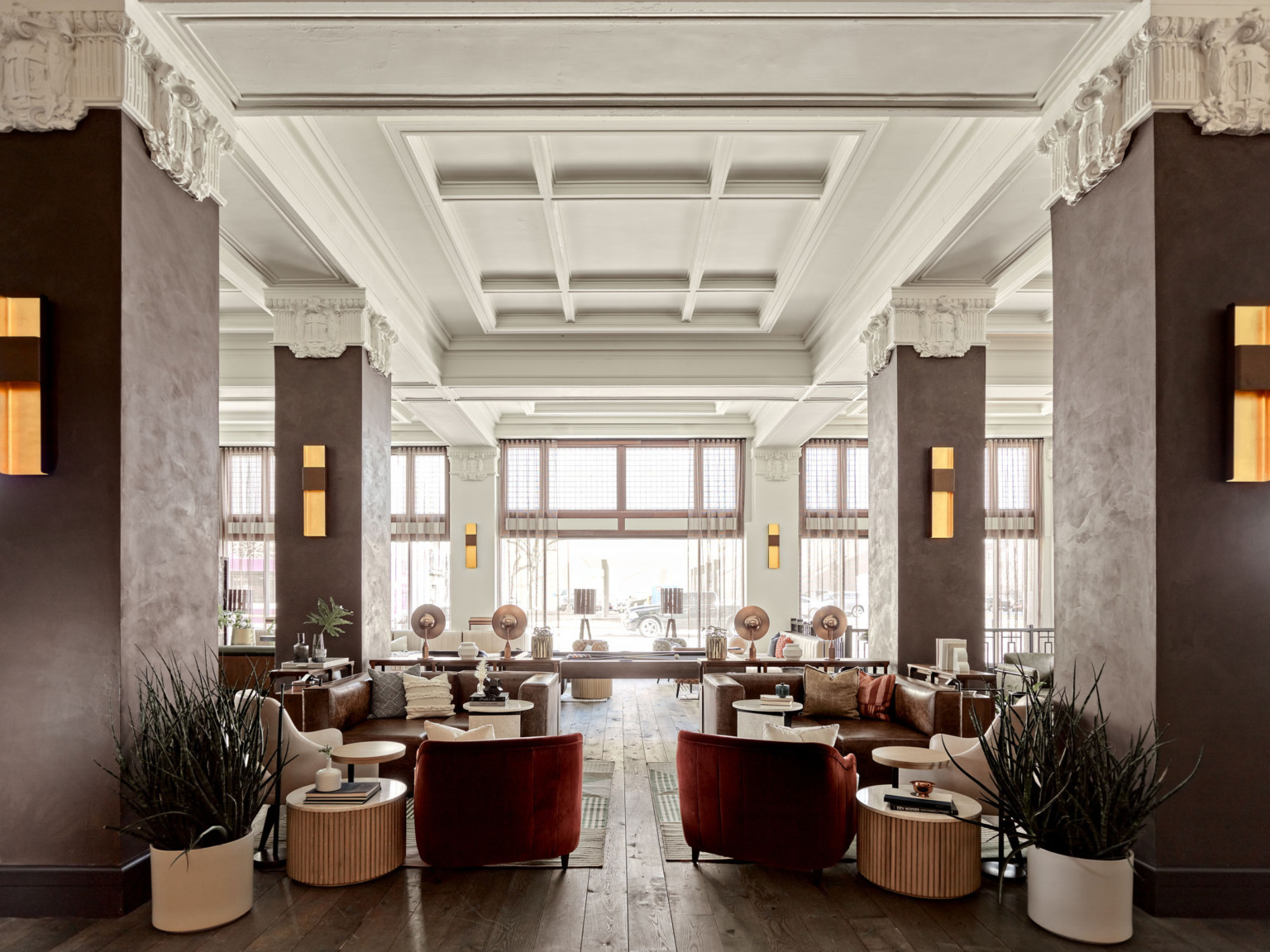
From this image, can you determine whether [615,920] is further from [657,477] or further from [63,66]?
[657,477]

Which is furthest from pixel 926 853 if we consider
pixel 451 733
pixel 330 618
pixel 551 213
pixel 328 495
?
pixel 328 495

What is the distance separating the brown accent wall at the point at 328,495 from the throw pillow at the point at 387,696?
294 mm

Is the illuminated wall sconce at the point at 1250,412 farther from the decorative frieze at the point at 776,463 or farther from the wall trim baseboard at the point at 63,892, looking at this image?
the decorative frieze at the point at 776,463

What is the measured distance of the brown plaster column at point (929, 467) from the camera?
679 cm

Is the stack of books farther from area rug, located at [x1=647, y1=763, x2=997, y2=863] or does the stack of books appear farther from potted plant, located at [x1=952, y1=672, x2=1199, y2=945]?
potted plant, located at [x1=952, y1=672, x2=1199, y2=945]

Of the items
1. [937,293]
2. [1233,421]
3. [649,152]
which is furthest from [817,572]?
[1233,421]

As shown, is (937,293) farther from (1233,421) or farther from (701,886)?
(701,886)

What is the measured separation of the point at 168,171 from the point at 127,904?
3.12 m

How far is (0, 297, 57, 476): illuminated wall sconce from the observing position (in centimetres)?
346

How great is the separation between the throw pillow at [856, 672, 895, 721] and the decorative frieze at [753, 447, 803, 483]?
8.42 metres

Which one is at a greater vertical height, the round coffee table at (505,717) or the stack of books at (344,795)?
the stack of books at (344,795)

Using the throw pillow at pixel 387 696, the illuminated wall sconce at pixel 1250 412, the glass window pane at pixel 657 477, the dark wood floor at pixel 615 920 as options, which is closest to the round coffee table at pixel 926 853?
the dark wood floor at pixel 615 920

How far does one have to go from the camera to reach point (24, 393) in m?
3.48

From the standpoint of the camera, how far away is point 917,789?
403 centimetres
